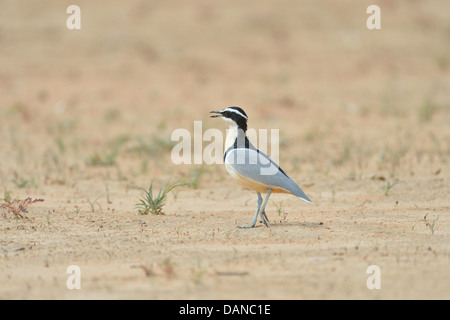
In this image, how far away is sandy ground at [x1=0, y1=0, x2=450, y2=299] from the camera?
5102 millimetres

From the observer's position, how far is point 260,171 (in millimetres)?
6203

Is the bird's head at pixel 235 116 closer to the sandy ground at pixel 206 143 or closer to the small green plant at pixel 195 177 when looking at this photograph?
the sandy ground at pixel 206 143

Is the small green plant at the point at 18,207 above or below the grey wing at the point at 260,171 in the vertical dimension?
below

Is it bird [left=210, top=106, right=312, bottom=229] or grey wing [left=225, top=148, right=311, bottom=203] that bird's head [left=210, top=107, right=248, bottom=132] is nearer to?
bird [left=210, top=106, right=312, bottom=229]

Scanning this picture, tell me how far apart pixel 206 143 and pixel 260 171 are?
5.41 metres

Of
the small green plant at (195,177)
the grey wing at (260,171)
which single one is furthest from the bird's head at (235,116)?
the small green plant at (195,177)

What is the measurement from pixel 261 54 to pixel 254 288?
14.1m

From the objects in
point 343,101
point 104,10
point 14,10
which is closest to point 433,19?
point 343,101

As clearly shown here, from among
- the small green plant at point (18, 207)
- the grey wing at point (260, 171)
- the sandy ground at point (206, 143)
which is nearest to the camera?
the sandy ground at point (206, 143)

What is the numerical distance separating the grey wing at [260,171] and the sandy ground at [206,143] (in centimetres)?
40

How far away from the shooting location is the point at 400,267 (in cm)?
509

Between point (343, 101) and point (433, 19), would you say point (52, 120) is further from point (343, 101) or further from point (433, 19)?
point (433, 19)

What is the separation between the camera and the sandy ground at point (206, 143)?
510 cm

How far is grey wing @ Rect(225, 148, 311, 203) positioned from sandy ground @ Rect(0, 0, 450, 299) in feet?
1.32
